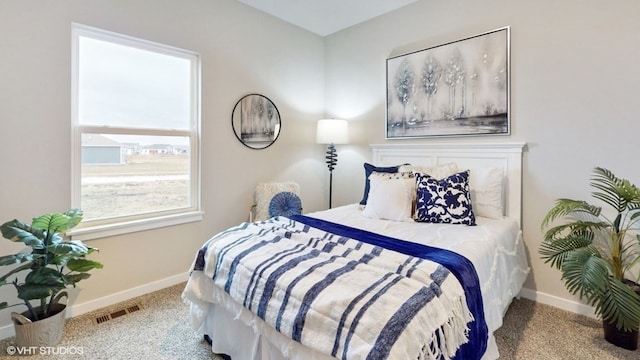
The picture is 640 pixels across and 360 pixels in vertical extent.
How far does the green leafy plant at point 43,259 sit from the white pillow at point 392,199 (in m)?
1.98

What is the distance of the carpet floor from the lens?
1.78 m

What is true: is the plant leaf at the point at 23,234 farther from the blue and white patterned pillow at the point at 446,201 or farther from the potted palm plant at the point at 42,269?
the blue and white patterned pillow at the point at 446,201

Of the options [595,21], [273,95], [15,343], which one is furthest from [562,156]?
[15,343]

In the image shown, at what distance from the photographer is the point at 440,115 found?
2887 mm

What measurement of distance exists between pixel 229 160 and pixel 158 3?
147cm

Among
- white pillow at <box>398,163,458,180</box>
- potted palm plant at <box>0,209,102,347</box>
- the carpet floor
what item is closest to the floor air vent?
the carpet floor

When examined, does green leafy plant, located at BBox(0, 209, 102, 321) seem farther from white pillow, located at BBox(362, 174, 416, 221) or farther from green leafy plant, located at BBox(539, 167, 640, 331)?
green leafy plant, located at BBox(539, 167, 640, 331)

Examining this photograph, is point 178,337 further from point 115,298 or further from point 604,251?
point 604,251

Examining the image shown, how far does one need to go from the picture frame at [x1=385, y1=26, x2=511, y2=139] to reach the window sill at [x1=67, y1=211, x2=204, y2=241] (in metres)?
2.26

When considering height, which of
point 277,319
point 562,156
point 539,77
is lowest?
point 277,319

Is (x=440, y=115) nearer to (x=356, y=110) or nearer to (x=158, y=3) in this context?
(x=356, y=110)

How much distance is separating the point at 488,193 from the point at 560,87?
0.95 m

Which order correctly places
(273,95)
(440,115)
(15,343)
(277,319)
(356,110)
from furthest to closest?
(356,110)
(273,95)
(440,115)
(15,343)
(277,319)

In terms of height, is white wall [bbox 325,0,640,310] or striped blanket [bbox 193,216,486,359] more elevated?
white wall [bbox 325,0,640,310]
